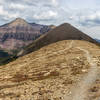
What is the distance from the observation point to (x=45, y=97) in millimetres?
28172

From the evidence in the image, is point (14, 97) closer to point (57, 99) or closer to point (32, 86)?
point (32, 86)

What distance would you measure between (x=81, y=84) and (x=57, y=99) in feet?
26.0

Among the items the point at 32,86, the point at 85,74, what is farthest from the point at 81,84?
the point at 32,86

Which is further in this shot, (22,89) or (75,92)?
(22,89)

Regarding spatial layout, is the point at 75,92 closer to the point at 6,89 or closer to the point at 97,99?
the point at 97,99

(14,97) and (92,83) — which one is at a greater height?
(92,83)

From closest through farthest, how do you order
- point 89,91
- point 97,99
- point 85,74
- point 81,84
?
point 97,99 < point 89,91 < point 81,84 < point 85,74

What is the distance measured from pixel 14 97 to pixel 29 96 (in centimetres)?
284

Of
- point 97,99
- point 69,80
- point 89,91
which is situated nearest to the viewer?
point 97,99

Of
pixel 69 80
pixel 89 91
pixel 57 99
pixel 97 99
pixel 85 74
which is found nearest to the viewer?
pixel 97 99

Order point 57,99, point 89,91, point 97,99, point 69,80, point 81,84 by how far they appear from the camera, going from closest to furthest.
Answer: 1. point 97,99
2. point 57,99
3. point 89,91
4. point 81,84
5. point 69,80

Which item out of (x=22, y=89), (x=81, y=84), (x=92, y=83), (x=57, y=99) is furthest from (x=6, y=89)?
(x=92, y=83)

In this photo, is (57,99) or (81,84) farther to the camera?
(81,84)

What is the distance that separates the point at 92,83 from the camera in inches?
1312
